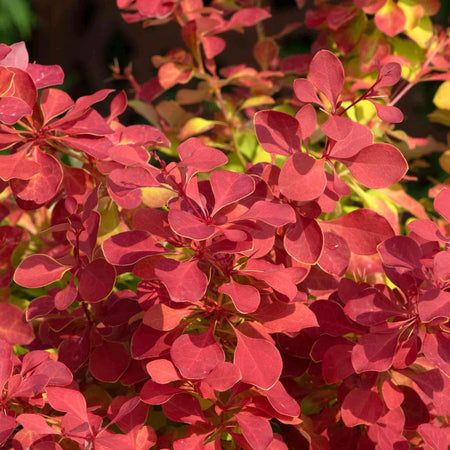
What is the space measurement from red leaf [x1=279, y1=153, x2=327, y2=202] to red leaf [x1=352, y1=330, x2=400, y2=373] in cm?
17

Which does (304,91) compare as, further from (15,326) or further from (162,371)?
(15,326)

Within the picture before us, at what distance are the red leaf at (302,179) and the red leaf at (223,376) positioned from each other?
0.60ft

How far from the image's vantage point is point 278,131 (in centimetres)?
66

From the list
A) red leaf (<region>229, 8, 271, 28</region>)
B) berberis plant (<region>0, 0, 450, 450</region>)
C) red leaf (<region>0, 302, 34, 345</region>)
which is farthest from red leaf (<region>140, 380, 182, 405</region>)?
red leaf (<region>229, 8, 271, 28</region>)

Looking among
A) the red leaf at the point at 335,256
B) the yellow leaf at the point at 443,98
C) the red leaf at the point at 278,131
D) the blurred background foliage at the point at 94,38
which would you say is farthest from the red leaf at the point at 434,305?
the blurred background foliage at the point at 94,38

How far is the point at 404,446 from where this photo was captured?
0.66 m

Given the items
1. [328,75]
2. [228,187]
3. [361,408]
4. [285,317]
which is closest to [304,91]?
[328,75]

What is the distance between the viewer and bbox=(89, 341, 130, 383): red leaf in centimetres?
69

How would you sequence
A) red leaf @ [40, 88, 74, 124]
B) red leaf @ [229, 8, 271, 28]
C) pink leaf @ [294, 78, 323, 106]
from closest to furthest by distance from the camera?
1. pink leaf @ [294, 78, 323, 106]
2. red leaf @ [40, 88, 74, 124]
3. red leaf @ [229, 8, 271, 28]

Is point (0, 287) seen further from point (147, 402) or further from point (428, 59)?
point (428, 59)

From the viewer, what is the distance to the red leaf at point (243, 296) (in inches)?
22.3

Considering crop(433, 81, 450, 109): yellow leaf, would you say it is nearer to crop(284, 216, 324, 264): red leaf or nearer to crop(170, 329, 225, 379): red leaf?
crop(284, 216, 324, 264): red leaf

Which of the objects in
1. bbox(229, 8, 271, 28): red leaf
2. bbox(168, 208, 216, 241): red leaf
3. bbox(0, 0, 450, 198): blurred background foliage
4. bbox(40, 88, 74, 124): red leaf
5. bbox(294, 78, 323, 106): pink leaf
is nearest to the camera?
bbox(168, 208, 216, 241): red leaf

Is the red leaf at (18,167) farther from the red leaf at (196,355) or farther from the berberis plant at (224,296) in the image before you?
the red leaf at (196,355)
